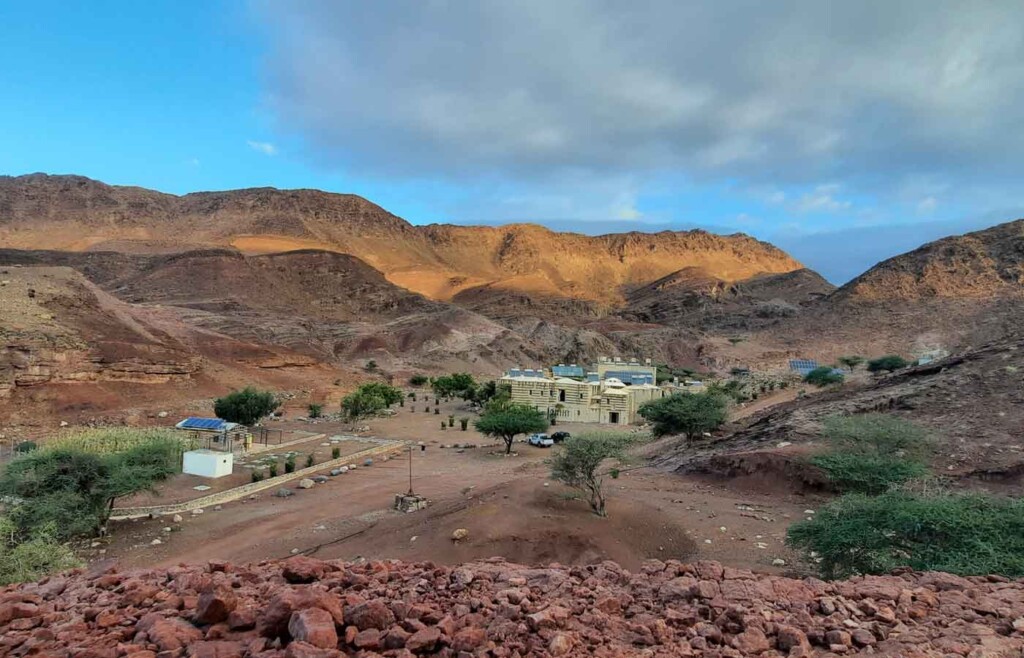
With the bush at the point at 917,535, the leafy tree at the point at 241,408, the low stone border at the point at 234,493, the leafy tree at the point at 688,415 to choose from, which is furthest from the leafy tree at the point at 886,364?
the leafy tree at the point at 241,408

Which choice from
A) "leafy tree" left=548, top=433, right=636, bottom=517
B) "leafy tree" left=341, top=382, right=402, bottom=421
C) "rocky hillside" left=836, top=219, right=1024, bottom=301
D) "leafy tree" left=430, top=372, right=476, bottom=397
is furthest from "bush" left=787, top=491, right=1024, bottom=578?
"rocky hillside" left=836, top=219, right=1024, bottom=301

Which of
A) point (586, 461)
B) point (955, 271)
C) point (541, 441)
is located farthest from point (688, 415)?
point (955, 271)

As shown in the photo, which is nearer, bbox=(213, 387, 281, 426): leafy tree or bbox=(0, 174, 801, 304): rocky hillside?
bbox=(213, 387, 281, 426): leafy tree

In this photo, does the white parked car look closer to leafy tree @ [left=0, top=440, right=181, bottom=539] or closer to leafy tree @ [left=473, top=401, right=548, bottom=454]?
leafy tree @ [left=473, top=401, right=548, bottom=454]

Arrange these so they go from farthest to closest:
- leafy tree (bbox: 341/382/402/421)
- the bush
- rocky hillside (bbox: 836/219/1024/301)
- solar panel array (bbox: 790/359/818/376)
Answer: rocky hillside (bbox: 836/219/1024/301) → solar panel array (bbox: 790/359/818/376) → leafy tree (bbox: 341/382/402/421) → the bush

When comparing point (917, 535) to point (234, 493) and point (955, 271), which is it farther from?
point (955, 271)

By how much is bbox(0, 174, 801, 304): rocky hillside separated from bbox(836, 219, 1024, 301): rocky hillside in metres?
65.3

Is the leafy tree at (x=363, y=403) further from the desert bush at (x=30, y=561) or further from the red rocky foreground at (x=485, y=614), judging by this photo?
the red rocky foreground at (x=485, y=614)

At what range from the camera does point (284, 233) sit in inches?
5600

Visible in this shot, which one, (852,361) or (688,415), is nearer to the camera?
(688,415)

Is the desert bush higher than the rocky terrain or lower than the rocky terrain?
lower

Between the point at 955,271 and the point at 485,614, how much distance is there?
367 feet

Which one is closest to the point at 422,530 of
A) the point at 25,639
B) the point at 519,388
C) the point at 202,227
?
the point at 25,639

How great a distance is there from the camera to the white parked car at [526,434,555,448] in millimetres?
35250
